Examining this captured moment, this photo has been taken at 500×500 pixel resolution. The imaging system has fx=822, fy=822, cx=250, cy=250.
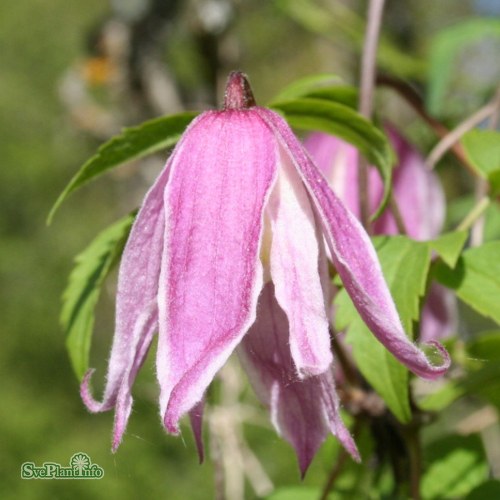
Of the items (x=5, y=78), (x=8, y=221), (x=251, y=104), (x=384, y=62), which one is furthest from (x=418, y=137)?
(x=5, y=78)

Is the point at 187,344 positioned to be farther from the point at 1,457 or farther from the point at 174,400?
the point at 1,457

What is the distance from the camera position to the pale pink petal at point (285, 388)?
16.3 inches

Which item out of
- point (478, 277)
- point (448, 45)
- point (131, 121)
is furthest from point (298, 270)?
point (131, 121)

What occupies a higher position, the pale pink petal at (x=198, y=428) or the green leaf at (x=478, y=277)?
the green leaf at (x=478, y=277)

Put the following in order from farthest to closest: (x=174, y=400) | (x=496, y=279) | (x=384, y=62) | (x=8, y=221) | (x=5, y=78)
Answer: (x=5, y=78) → (x=8, y=221) → (x=384, y=62) → (x=496, y=279) → (x=174, y=400)

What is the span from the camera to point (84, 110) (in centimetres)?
129

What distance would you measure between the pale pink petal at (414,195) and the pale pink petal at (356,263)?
0.24 meters

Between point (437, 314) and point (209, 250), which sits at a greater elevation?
point (209, 250)

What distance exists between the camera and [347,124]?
0.47 metres

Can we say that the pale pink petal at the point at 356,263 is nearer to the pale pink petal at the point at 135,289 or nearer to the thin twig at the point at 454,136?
the pale pink petal at the point at 135,289

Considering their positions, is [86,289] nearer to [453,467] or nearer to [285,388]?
[285,388]

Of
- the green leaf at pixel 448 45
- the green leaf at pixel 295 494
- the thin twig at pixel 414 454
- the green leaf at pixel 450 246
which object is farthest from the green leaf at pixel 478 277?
the green leaf at pixel 448 45

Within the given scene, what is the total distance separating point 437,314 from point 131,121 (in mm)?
674

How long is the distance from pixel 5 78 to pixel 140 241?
16.7ft
